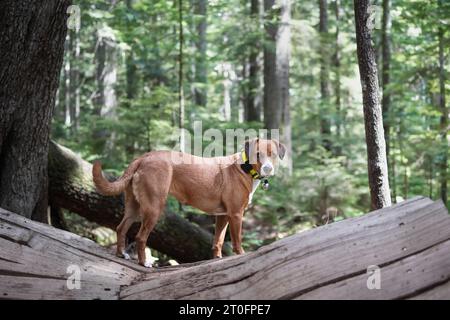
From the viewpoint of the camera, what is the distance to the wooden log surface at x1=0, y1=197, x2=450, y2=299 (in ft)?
10.7

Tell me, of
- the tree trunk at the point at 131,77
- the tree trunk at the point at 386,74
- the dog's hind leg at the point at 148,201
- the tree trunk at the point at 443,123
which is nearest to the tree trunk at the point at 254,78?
the tree trunk at the point at 131,77

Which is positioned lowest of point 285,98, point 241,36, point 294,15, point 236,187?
point 236,187

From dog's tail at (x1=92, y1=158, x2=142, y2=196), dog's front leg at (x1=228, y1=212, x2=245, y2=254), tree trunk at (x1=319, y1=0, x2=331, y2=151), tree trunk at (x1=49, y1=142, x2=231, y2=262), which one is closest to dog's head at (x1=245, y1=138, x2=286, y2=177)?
dog's front leg at (x1=228, y1=212, x2=245, y2=254)

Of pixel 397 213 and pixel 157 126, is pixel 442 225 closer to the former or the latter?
pixel 397 213

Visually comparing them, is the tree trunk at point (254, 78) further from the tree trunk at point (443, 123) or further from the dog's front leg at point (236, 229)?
the dog's front leg at point (236, 229)

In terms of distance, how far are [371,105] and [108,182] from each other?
10.7 feet

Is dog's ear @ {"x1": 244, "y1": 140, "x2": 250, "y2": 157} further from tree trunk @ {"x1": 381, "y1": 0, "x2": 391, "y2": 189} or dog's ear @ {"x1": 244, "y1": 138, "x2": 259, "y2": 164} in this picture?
tree trunk @ {"x1": 381, "y1": 0, "x2": 391, "y2": 189}

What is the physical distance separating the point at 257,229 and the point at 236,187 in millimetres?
6985

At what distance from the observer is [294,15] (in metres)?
17.5

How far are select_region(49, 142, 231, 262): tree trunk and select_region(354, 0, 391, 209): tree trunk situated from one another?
3357 millimetres

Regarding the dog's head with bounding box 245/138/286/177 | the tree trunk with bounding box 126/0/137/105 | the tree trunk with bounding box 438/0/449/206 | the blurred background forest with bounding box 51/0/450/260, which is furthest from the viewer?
the tree trunk with bounding box 126/0/137/105

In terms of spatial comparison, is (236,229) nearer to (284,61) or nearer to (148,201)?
(148,201)

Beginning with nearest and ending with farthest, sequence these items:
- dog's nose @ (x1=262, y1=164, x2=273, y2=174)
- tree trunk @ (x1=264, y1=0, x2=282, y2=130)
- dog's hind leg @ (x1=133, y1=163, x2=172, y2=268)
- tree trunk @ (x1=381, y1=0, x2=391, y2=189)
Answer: dog's hind leg @ (x1=133, y1=163, x2=172, y2=268)
dog's nose @ (x1=262, y1=164, x2=273, y2=174)
tree trunk @ (x1=381, y1=0, x2=391, y2=189)
tree trunk @ (x1=264, y1=0, x2=282, y2=130)
